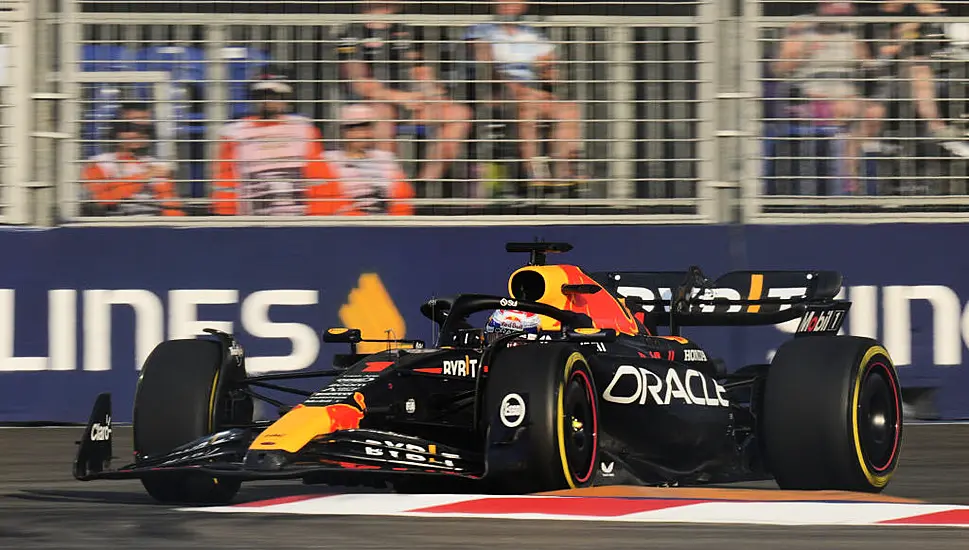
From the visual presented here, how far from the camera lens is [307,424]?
6.87m


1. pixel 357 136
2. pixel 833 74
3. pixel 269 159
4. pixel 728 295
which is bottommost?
pixel 728 295

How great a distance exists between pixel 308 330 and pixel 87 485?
9.14 feet

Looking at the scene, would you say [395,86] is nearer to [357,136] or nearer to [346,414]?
[357,136]

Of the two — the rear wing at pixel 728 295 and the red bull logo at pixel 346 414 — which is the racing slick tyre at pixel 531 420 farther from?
the rear wing at pixel 728 295

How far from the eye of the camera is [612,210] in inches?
439

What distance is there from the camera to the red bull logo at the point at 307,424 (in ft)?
22.1

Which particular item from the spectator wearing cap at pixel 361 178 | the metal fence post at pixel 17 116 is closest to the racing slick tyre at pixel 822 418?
the spectator wearing cap at pixel 361 178

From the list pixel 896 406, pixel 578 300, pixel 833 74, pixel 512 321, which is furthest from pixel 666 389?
pixel 833 74

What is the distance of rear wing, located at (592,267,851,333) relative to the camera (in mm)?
8867

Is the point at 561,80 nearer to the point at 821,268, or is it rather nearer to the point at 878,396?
the point at 821,268

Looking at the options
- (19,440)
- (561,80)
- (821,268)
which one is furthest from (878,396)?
(19,440)

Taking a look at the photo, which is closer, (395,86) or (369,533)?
(369,533)

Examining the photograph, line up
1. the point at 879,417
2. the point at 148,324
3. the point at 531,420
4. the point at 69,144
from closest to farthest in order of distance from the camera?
the point at 531,420 → the point at 879,417 → the point at 148,324 → the point at 69,144

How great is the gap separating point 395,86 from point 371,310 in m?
1.39
